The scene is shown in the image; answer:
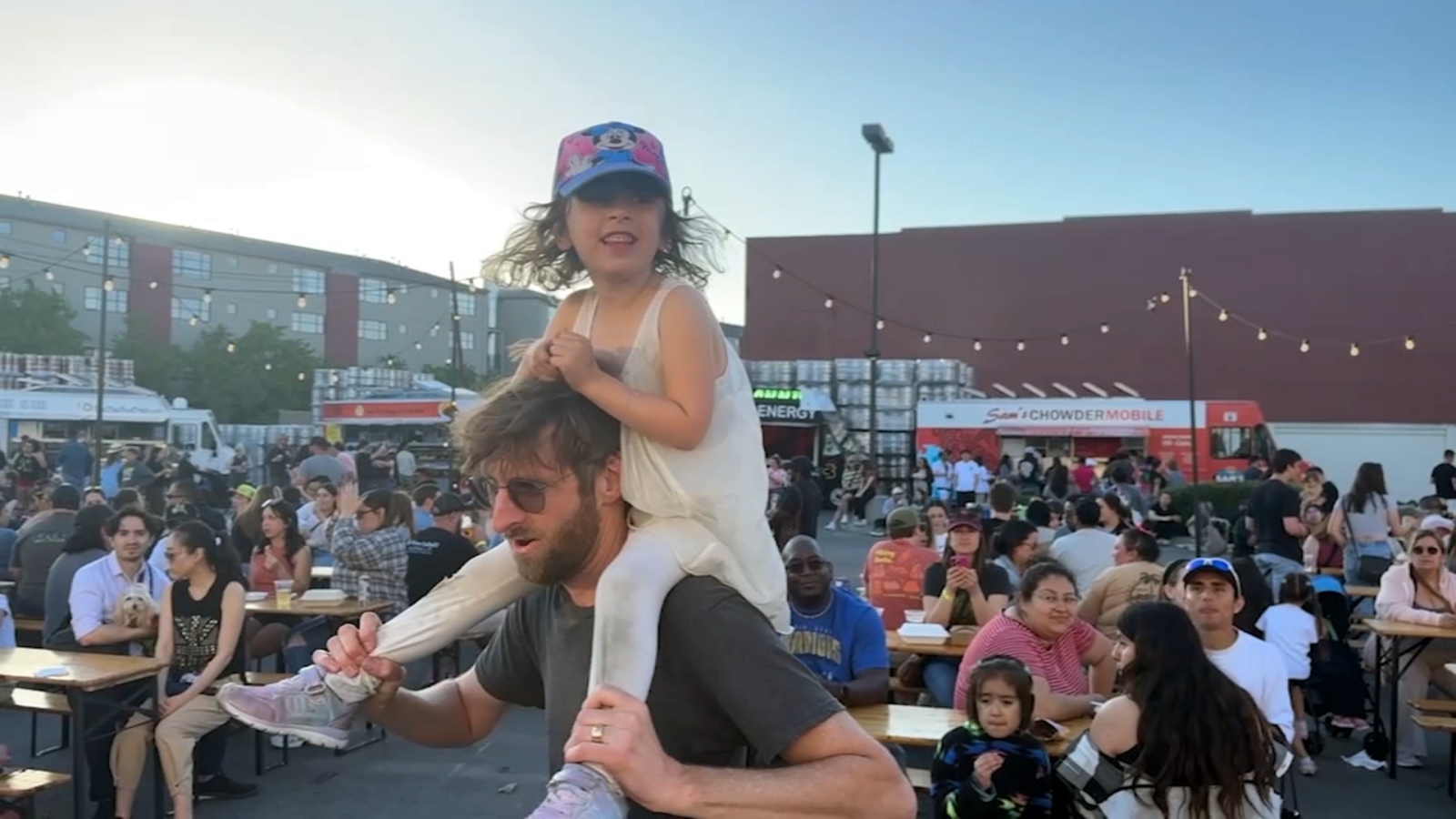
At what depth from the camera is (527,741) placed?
22.1 ft

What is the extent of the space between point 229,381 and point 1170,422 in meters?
37.6

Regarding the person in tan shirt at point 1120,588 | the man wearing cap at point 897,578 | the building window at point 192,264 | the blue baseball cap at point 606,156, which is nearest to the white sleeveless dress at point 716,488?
the blue baseball cap at point 606,156

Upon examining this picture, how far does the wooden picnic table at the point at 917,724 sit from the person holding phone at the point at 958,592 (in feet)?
3.55

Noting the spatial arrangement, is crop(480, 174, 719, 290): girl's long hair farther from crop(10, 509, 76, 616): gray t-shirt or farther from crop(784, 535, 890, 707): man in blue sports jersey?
crop(10, 509, 76, 616): gray t-shirt

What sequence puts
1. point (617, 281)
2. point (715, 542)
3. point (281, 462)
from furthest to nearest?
point (281, 462)
point (617, 281)
point (715, 542)

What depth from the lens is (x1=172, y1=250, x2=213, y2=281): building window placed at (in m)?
48.0

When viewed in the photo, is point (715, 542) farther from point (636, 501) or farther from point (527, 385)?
point (527, 385)

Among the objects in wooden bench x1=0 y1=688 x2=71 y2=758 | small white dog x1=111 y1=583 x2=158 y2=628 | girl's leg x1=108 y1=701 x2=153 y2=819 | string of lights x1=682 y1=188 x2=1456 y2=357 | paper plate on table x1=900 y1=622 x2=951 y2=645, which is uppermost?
string of lights x1=682 y1=188 x2=1456 y2=357

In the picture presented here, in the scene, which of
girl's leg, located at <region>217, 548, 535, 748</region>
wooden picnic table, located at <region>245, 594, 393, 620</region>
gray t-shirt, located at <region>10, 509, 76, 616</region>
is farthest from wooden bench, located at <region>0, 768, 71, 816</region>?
girl's leg, located at <region>217, 548, 535, 748</region>

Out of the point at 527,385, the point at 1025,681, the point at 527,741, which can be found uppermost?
the point at 527,385

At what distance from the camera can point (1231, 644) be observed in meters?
4.47

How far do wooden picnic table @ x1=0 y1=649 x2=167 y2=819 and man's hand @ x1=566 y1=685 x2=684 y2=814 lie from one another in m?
4.54

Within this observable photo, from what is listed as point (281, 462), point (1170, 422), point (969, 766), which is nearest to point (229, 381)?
point (281, 462)

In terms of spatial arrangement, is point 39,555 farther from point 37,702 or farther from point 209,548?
point 209,548
